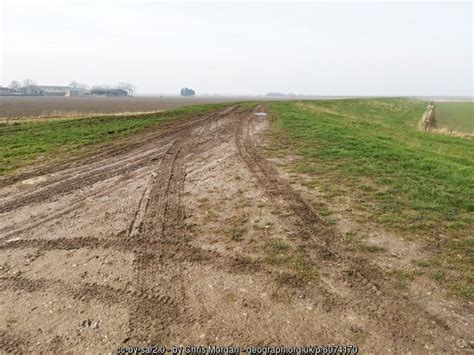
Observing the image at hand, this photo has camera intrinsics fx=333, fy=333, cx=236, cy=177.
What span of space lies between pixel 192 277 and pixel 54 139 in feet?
40.3

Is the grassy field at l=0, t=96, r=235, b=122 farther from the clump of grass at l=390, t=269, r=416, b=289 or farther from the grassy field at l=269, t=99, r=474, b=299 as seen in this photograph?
the clump of grass at l=390, t=269, r=416, b=289

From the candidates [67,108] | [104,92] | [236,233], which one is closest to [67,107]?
[67,108]

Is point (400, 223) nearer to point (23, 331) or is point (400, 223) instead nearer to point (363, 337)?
point (363, 337)

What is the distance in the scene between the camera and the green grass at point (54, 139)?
11.0 metres

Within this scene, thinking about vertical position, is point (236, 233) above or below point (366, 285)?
above

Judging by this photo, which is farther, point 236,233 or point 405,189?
point 405,189

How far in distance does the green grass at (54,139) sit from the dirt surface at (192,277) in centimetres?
377

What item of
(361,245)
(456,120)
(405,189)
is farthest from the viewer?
(456,120)

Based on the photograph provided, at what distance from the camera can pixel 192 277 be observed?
4344mm

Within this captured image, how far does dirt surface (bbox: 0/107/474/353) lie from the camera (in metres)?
3.40

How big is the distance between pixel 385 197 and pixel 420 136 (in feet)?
41.9

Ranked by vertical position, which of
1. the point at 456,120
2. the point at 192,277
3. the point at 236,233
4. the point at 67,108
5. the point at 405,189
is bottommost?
the point at 192,277

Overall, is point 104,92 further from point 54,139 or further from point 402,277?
point 402,277

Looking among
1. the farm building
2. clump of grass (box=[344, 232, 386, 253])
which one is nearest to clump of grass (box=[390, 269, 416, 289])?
clump of grass (box=[344, 232, 386, 253])
